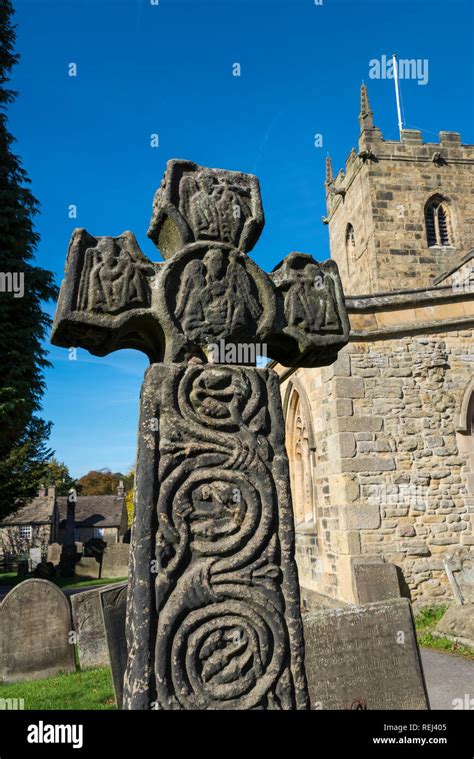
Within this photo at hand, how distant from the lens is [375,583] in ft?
24.4

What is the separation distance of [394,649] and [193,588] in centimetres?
299

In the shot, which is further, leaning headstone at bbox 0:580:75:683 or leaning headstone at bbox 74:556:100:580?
leaning headstone at bbox 74:556:100:580

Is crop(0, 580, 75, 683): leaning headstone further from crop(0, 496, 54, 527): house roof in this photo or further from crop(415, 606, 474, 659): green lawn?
crop(0, 496, 54, 527): house roof

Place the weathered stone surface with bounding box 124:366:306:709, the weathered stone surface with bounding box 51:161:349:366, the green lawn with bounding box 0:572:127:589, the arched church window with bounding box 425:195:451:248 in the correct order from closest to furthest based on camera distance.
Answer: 1. the weathered stone surface with bounding box 124:366:306:709
2. the weathered stone surface with bounding box 51:161:349:366
3. the green lawn with bounding box 0:572:127:589
4. the arched church window with bounding box 425:195:451:248

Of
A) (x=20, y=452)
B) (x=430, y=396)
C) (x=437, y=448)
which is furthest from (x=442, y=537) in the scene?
(x=20, y=452)

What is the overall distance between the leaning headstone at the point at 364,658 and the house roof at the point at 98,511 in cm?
4466

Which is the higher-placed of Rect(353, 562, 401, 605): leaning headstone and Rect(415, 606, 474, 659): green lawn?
Rect(353, 562, 401, 605): leaning headstone

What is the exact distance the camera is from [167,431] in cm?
245

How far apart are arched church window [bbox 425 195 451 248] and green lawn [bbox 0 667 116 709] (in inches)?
869

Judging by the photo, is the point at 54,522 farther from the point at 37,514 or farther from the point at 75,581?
the point at 75,581

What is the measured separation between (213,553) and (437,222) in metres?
25.0

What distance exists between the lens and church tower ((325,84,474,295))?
23.2m

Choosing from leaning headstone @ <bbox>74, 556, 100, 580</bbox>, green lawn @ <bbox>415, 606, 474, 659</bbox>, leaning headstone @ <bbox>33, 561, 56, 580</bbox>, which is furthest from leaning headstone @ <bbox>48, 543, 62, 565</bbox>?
green lawn @ <bbox>415, 606, 474, 659</bbox>

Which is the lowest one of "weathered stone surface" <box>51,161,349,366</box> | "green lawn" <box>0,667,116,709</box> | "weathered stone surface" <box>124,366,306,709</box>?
"green lawn" <box>0,667,116,709</box>
